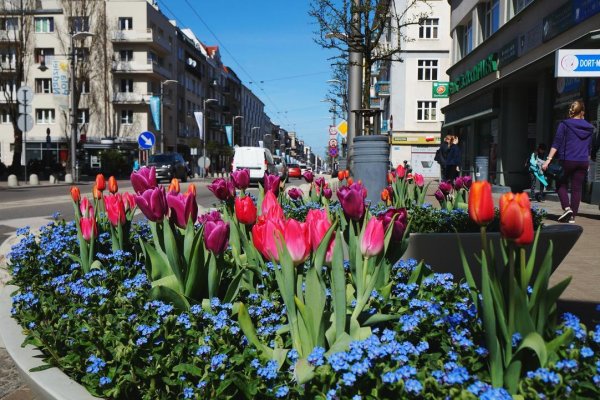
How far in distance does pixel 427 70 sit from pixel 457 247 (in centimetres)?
4705

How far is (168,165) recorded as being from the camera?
3359 cm

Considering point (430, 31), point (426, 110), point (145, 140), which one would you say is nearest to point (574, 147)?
point (145, 140)

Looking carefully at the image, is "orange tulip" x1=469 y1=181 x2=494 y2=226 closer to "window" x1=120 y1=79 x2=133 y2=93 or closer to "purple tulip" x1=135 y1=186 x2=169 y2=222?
"purple tulip" x1=135 y1=186 x2=169 y2=222

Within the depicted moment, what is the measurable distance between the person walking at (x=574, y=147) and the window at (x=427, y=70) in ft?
135

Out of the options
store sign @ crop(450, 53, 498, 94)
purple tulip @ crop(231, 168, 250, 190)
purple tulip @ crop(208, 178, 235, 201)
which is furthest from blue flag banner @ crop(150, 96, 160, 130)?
purple tulip @ crop(208, 178, 235, 201)

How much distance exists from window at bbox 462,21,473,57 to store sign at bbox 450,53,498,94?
1.20 metres

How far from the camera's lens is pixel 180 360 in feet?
6.78

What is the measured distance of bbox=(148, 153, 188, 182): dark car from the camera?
3263 centimetres

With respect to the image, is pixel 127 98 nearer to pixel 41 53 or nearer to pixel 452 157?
pixel 41 53

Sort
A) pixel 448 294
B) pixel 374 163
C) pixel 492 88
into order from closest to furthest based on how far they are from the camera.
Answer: pixel 448 294, pixel 374 163, pixel 492 88

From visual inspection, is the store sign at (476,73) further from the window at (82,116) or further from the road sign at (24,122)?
the window at (82,116)

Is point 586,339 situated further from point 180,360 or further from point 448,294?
point 180,360

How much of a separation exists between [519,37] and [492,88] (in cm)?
342

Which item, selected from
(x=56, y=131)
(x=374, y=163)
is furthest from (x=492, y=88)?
(x=56, y=131)
